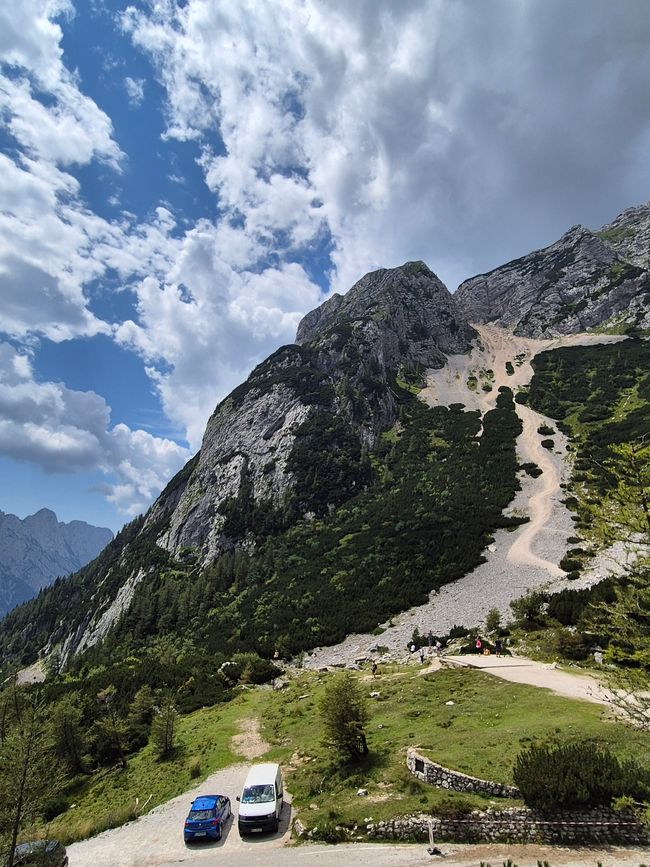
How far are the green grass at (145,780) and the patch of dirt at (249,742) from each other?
0.39m

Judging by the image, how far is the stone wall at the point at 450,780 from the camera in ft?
43.8

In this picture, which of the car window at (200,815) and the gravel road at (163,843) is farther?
the car window at (200,815)

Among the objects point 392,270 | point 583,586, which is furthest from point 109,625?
point 392,270

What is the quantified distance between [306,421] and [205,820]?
300 ft

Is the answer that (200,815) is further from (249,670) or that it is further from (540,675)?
(249,670)

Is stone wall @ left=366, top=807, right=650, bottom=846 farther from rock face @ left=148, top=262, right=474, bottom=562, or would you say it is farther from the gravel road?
rock face @ left=148, top=262, right=474, bottom=562

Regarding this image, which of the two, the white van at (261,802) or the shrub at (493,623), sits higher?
the shrub at (493,623)

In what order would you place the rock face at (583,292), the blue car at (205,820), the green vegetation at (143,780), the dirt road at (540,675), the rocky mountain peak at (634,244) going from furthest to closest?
the rocky mountain peak at (634,244) → the rock face at (583,292) → the dirt road at (540,675) → the green vegetation at (143,780) → the blue car at (205,820)

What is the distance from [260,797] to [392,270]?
613 feet

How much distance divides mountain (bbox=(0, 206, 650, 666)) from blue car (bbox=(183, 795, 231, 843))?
30877 millimetres

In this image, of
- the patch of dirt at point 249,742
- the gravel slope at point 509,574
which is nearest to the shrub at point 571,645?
the gravel slope at point 509,574

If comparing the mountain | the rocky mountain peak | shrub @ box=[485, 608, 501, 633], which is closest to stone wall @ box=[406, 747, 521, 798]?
shrub @ box=[485, 608, 501, 633]

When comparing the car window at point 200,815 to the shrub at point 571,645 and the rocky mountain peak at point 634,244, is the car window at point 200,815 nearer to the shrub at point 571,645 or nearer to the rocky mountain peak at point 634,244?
the shrub at point 571,645

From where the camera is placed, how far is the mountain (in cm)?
5694
